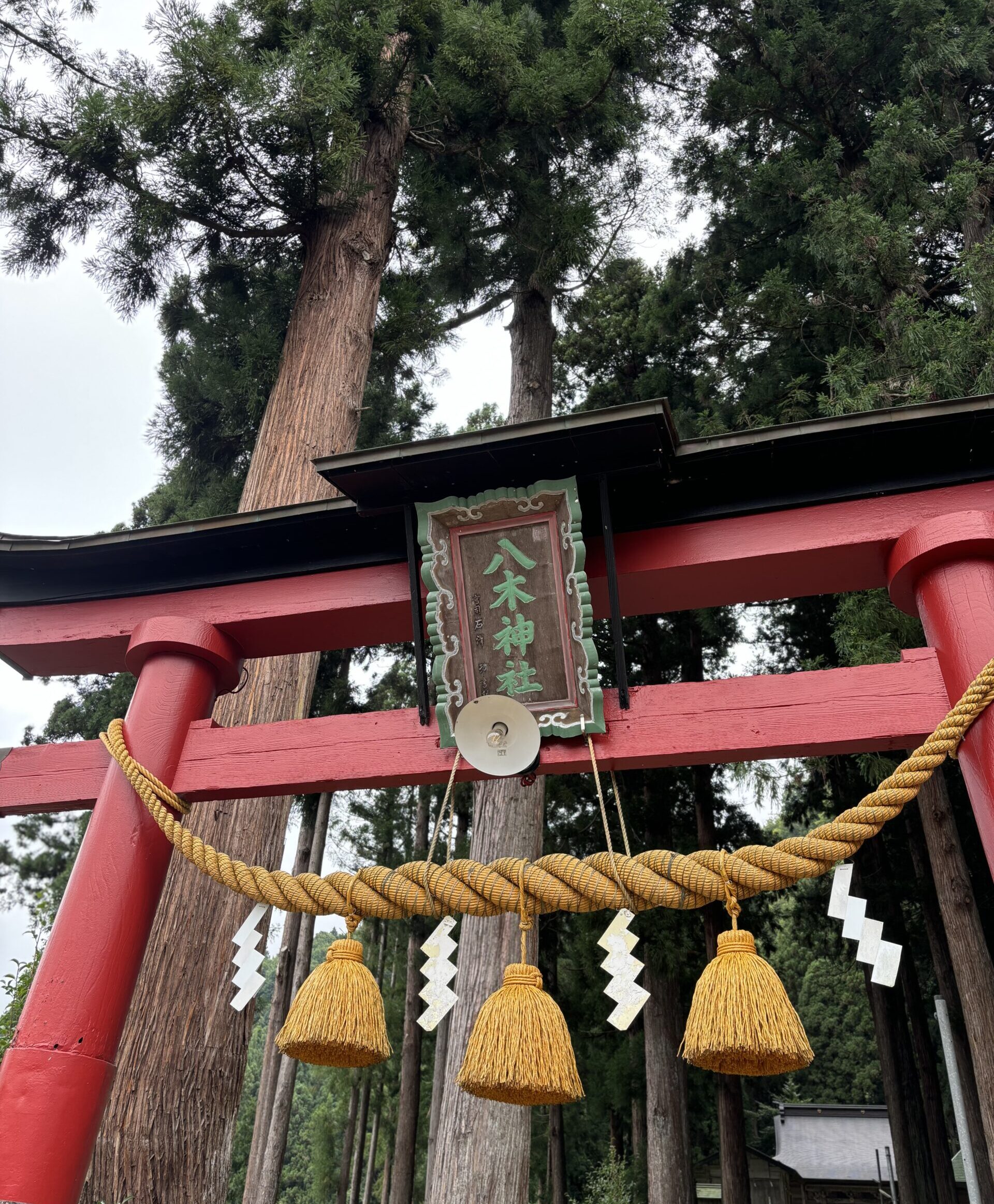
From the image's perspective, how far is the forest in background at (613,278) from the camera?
19.4ft

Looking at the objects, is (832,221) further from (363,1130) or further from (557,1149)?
(363,1130)

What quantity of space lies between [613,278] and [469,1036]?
32.9 ft

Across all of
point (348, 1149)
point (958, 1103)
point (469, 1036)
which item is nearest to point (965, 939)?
point (958, 1103)

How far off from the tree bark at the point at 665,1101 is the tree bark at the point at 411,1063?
4142mm

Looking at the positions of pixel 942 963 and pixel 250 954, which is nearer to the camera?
pixel 250 954

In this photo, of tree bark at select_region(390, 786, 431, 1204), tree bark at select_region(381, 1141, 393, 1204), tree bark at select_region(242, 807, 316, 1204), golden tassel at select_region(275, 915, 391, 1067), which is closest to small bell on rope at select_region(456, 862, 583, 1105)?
golden tassel at select_region(275, 915, 391, 1067)

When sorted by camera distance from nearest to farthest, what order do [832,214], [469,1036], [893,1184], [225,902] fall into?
[225,902] < [469,1036] < [832,214] < [893,1184]

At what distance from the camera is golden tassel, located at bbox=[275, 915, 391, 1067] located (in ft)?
7.92

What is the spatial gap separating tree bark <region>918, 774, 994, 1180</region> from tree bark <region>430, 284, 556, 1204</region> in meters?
3.33

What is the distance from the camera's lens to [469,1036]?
4754mm

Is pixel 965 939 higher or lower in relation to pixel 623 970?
higher

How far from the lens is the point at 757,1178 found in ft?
64.4

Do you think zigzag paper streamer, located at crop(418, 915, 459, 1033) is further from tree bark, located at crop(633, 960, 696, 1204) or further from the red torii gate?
tree bark, located at crop(633, 960, 696, 1204)

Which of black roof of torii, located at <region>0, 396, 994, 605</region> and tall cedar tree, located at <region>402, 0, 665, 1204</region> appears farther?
tall cedar tree, located at <region>402, 0, 665, 1204</region>
